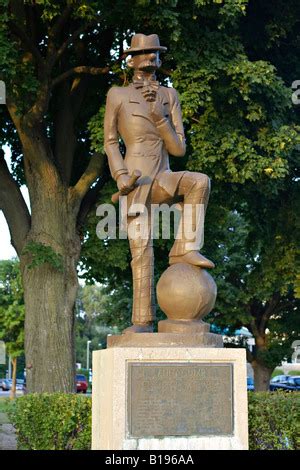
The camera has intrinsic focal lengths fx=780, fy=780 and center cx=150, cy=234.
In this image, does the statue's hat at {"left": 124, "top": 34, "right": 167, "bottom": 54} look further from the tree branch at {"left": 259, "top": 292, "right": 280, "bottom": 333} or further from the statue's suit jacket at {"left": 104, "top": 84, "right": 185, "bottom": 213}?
the tree branch at {"left": 259, "top": 292, "right": 280, "bottom": 333}

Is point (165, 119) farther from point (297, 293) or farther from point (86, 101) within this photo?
point (297, 293)

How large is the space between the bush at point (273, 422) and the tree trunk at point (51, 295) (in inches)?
243

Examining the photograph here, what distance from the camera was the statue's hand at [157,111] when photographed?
8.23 m

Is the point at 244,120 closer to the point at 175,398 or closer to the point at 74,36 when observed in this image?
the point at 74,36

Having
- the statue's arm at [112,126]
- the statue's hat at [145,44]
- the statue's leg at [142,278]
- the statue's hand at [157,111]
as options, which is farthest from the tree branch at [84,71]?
the statue's leg at [142,278]

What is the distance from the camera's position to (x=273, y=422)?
9164mm

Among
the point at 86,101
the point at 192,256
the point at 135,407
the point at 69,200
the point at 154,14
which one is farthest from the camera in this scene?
the point at 86,101

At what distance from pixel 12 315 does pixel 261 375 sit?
15904mm

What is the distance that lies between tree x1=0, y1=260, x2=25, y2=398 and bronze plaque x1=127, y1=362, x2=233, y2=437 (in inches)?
1325

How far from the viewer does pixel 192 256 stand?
7.94m

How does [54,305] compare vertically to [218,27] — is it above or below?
below

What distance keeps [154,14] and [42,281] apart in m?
5.48

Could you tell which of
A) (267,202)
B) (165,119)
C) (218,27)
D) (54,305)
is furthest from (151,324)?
(267,202)

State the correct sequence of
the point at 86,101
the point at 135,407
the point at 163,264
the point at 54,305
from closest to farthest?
the point at 135,407 < the point at 54,305 < the point at 86,101 < the point at 163,264
